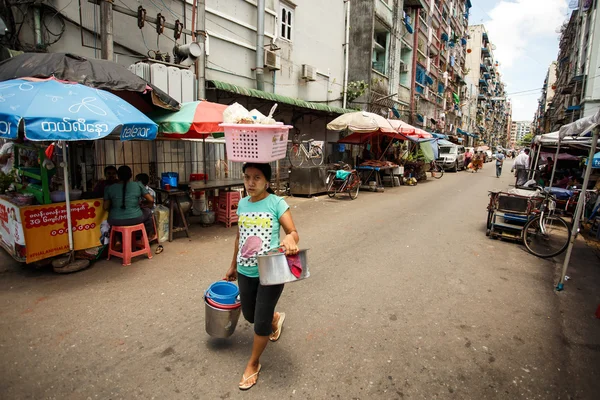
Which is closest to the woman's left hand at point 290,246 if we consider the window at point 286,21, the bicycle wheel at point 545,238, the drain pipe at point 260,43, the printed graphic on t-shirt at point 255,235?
the printed graphic on t-shirt at point 255,235

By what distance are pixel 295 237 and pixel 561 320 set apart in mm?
3492

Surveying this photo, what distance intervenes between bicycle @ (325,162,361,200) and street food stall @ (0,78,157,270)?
25.4ft

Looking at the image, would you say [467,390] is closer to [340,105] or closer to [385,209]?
[385,209]

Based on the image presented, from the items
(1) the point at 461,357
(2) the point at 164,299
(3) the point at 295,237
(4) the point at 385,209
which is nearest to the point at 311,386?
(3) the point at 295,237

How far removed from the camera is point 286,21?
12.8 m

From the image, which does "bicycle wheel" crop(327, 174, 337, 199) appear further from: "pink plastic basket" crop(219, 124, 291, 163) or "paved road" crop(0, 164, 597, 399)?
"pink plastic basket" crop(219, 124, 291, 163)

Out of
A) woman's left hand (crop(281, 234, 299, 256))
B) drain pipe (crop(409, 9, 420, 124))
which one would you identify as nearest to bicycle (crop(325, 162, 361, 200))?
woman's left hand (crop(281, 234, 299, 256))

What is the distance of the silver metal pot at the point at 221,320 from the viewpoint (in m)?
2.89

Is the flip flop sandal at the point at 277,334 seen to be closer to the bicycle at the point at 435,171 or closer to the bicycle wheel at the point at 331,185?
the bicycle wheel at the point at 331,185

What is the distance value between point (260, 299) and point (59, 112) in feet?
10.7

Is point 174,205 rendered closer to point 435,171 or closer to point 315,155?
point 315,155

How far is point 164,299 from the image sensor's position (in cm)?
406

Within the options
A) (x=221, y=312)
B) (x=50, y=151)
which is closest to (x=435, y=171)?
(x=50, y=151)

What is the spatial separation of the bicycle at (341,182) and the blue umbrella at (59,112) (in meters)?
7.94
